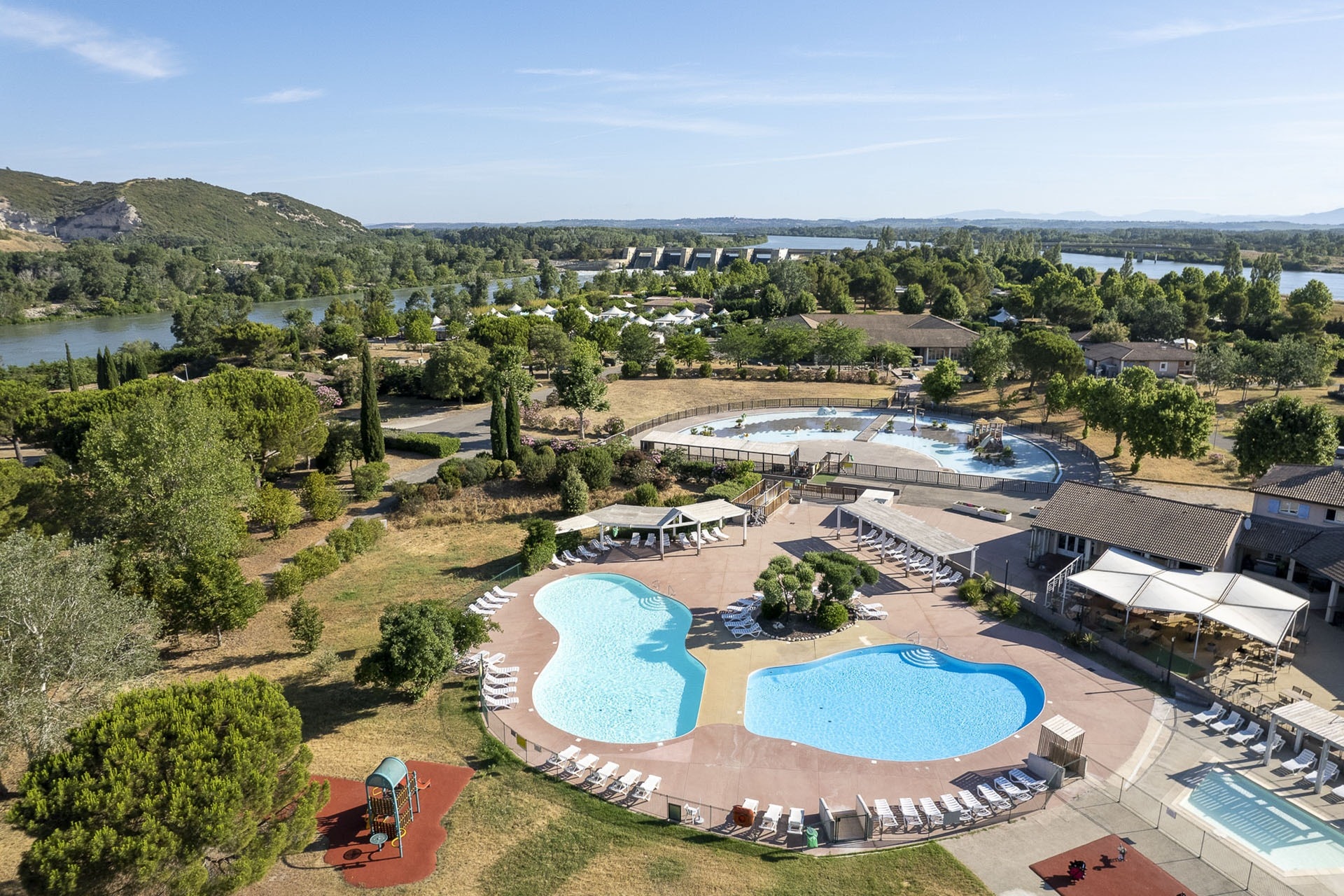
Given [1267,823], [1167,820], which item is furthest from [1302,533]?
[1167,820]

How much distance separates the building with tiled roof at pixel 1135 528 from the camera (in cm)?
2747

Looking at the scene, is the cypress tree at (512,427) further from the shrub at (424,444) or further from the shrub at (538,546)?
the shrub at (538,546)

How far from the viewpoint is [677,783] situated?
19.0 metres

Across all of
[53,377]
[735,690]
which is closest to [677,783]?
[735,690]

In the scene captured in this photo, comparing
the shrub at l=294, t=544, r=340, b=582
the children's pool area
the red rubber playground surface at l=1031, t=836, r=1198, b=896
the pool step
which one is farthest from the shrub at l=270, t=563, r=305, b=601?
the pool step

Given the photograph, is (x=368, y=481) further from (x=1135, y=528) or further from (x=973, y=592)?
(x=1135, y=528)

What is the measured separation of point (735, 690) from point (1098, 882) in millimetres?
10378

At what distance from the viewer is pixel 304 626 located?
977 inches

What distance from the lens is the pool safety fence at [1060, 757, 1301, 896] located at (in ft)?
50.6

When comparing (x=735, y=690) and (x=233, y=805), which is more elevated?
(x=233, y=805)

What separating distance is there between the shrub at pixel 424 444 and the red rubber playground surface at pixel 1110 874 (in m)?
39.2

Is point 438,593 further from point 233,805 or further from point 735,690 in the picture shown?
point 233,805

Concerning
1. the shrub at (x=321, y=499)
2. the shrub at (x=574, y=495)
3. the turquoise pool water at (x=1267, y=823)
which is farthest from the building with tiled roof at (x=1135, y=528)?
the shrub at (x=321, y=499)

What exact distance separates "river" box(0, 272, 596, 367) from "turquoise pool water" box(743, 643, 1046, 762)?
91073 millimetres
